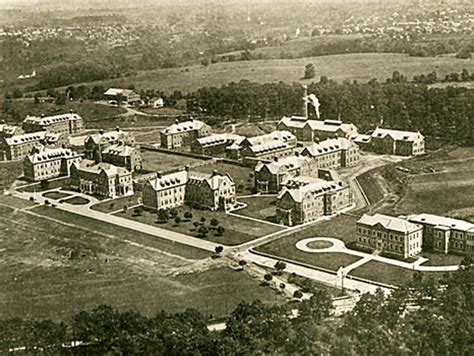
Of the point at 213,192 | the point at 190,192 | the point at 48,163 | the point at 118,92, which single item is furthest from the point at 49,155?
the point at 118,92

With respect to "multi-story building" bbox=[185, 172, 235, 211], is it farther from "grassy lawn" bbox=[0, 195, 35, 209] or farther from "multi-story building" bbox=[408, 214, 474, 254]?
"multi-story building" bbox=[408, 214, 474, 254]

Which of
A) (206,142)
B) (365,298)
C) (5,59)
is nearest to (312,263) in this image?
(365,298)

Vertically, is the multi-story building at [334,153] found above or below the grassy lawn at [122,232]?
above

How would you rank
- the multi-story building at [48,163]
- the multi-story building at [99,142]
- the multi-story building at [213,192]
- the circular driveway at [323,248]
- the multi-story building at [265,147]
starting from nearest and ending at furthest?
the circular driveway at [323,248], the multi-story building at [213,192], the multi-story building at [48,163], the multi-story building at [265,147], the multi-story building at [99,142]

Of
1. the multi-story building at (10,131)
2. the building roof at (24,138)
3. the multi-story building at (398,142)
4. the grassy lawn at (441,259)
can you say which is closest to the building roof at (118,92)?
the multi-story building at (10,131)

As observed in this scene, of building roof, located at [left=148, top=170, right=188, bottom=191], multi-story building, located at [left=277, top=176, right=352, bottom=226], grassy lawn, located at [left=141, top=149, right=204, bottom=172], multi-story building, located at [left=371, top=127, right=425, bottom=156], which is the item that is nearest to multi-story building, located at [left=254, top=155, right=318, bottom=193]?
multi-story building, located at [left=277, top=176, right=352, bottom=226]

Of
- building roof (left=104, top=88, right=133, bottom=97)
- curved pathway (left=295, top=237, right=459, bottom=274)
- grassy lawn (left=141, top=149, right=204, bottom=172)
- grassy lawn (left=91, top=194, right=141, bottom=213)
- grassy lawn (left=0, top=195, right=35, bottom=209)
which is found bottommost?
curved pathway (left=295, top=237, right=459, bottom=274)

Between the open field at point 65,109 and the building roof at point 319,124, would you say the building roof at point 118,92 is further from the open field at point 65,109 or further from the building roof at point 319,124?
the building roof at point 319,124
